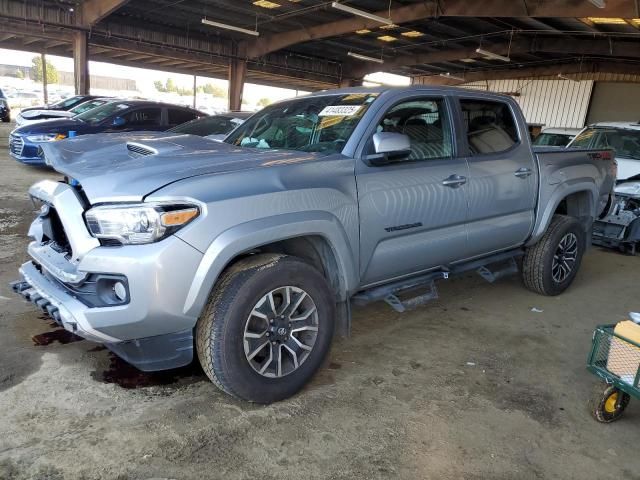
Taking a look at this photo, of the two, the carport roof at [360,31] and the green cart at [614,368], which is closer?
the green cart at [614,368]

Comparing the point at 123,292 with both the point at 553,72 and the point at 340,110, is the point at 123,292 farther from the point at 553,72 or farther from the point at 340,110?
the point at 553,72

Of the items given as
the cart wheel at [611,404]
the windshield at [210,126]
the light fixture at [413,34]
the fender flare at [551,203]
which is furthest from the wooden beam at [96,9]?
the cart wheel at [611,404]

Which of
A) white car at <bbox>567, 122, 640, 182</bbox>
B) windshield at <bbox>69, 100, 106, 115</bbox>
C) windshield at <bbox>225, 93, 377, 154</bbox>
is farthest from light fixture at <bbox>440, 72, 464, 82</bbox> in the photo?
windshield at <bbox>225, 93, 377, 154</bbox>

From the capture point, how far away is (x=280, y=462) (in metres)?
2.31

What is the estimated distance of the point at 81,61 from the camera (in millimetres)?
20953

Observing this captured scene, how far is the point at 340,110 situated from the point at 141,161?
1.39m

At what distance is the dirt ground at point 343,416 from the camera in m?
2.29

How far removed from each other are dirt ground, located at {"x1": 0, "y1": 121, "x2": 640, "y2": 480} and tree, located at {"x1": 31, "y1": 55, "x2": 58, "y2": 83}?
62.3 meters

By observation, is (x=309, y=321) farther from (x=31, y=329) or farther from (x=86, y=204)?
(x=31, y=329)

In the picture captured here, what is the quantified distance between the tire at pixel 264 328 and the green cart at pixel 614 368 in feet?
5.07

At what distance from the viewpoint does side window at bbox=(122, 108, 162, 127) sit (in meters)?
9.85

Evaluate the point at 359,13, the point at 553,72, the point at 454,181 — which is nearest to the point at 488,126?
the point at 454,181

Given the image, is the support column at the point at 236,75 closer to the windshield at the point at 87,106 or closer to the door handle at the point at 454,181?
the windshield at the point at 87,106

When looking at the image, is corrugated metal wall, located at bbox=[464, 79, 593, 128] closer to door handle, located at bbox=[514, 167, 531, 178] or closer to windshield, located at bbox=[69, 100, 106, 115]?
windshield, located at bbox=[69, 100, 106, 115]
